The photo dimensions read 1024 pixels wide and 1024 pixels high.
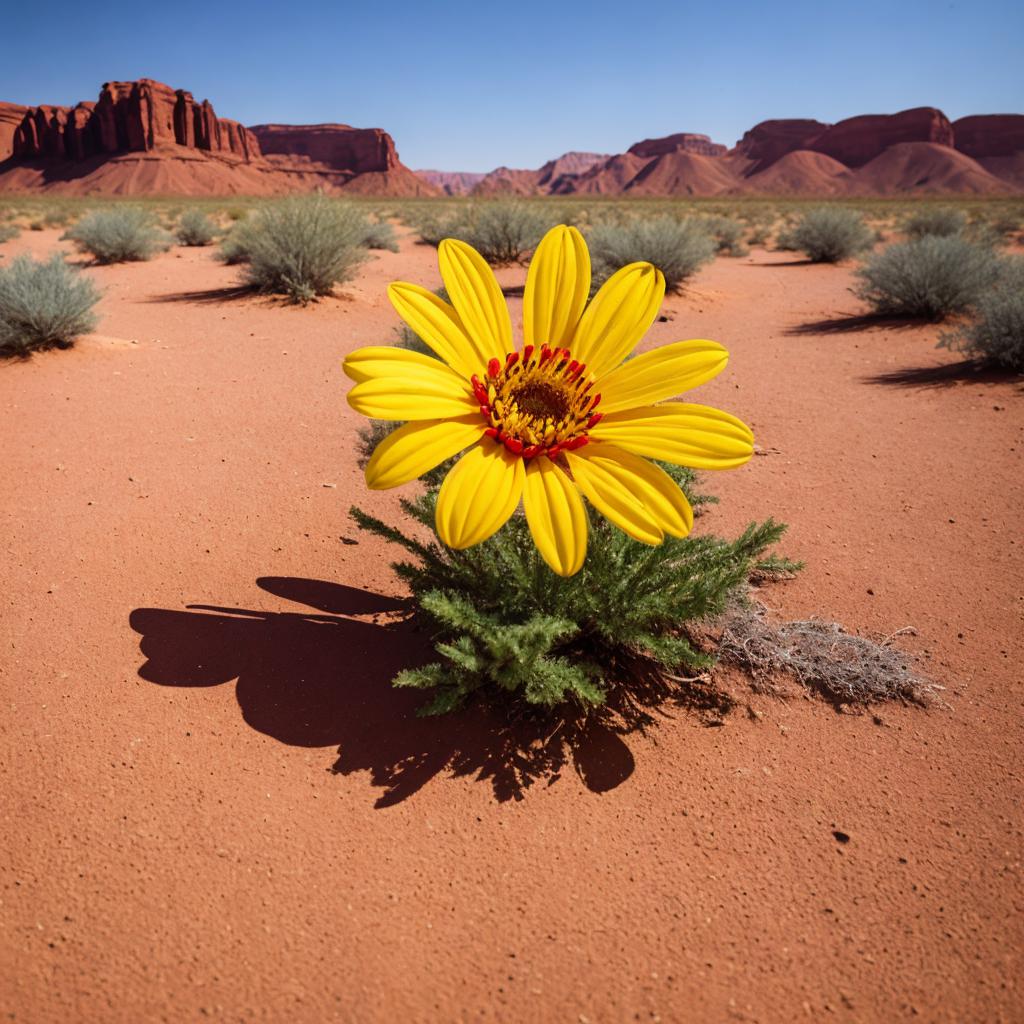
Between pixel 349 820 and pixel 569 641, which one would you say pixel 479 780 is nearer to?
pixel 349 820

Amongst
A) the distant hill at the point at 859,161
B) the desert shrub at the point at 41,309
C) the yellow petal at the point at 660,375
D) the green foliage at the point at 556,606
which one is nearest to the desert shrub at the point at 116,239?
the desert shrub at the point at 41,309

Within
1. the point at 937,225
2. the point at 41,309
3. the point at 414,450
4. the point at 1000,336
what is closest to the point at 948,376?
the point at 1000,336

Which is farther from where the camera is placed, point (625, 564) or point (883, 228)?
point (883, 228)

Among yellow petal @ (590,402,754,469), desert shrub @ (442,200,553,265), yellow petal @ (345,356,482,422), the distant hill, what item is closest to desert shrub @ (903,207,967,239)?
desert shrub @ (442,200,553,265)

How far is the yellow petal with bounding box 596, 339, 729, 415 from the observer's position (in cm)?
163

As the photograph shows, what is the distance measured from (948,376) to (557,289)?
21.6 ft

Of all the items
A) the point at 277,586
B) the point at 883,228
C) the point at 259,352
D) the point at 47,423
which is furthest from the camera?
the point at 883,228

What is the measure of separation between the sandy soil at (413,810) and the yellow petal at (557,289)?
47.9 inches

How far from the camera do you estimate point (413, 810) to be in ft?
6.28

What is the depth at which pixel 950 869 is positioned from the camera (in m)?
1.77

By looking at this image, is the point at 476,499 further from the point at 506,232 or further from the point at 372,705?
the point at 506,232

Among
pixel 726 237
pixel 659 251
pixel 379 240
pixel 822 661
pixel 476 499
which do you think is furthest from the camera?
pixel 726 237

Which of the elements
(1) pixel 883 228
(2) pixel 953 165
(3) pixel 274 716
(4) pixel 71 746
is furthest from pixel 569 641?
(2) pixel 953 165

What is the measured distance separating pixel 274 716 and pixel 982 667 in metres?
2.58
